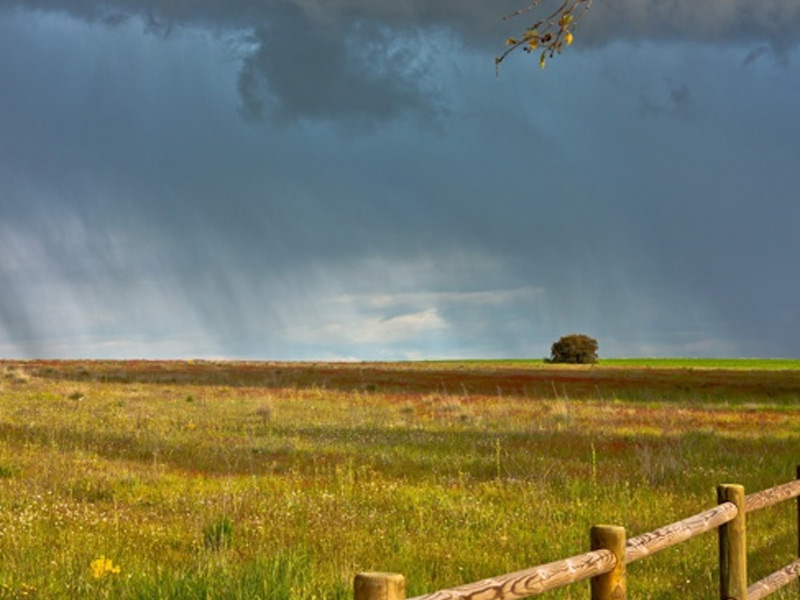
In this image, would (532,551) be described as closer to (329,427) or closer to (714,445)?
(714,445)

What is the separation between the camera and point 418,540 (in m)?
11.2

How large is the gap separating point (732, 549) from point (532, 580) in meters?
3.97

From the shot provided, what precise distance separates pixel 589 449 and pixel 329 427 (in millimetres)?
7040

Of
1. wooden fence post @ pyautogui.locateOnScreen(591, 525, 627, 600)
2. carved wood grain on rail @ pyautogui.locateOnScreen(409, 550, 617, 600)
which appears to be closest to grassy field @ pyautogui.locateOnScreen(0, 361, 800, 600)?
wooden fence post @ pyautogui.locateOnScreen(591, 525, 627, 600)

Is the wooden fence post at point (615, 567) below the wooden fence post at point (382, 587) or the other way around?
below

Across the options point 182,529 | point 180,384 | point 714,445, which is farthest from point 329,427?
point 180,384

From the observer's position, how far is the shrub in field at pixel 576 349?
10262 cm

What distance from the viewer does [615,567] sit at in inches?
208

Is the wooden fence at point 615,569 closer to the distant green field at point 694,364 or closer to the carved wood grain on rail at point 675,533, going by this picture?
the carved wood grain on rail at point 675,533

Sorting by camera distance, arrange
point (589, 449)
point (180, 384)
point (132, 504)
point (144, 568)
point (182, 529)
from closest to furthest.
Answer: point (144, 568)
point (182, 529)
point (132, 504)
point (589, 449)
point (180, 384)

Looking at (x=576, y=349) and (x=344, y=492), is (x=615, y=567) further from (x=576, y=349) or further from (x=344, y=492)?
(x=576, y=349)

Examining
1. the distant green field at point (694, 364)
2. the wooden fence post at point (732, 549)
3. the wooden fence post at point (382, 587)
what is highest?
the distant green field at point (694, 364)

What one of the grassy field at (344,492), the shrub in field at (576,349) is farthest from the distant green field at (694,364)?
the grassy field at (344,492)

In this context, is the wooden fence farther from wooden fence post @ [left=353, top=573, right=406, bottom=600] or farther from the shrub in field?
the shrub in field
